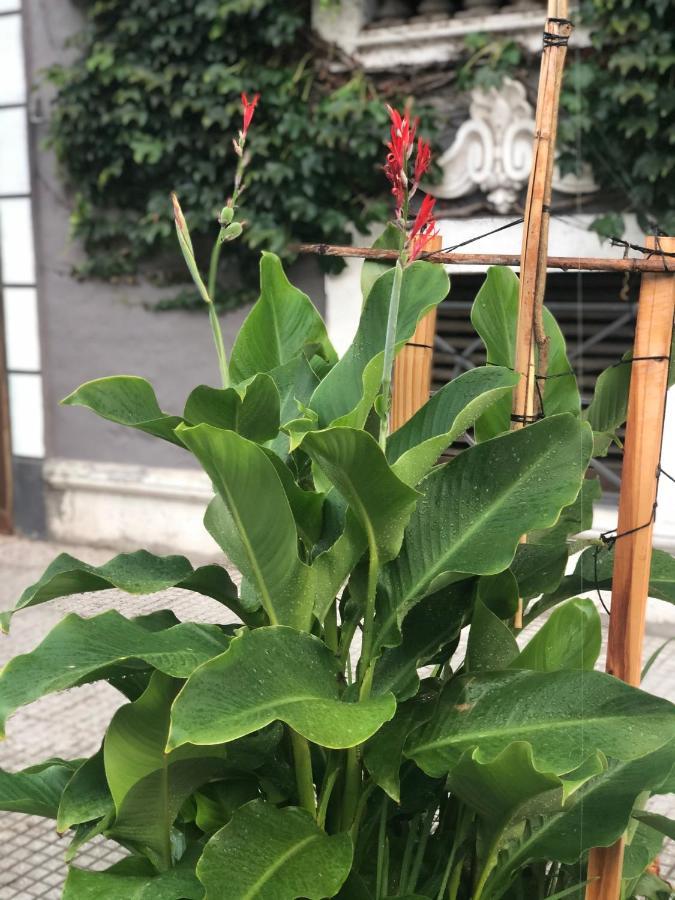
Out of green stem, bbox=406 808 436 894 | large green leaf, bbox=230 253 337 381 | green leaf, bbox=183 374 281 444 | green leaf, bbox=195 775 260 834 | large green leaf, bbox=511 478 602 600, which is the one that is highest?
large green leaf, bbox=230 253 337 381

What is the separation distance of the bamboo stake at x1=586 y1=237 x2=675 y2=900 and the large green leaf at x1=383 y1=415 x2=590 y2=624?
5.8 inches

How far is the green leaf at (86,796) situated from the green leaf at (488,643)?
1.96ft

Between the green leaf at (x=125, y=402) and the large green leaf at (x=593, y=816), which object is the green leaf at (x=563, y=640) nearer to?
the large green leaf at (x=593, y=816)

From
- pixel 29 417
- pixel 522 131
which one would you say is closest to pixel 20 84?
pixel 29 417

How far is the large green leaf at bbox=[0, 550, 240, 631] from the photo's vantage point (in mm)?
1621

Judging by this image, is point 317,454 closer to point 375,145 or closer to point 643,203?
point 643,203

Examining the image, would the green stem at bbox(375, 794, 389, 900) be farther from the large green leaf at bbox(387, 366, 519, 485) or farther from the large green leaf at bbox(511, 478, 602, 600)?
the large green leaf at bbox(387, 366, 519, 485)

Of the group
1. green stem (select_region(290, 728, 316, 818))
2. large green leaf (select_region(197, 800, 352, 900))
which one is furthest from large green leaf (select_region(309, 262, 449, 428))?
large green leaf (select_region(197, 800, 352, 900))

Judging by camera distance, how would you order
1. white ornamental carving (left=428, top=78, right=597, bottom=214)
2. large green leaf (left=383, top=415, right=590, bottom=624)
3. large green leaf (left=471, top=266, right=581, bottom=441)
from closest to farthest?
large green leaf (left=383, top=415, right=590, bottom=624)
large green leaf (left=471, top=266, right=581, bottom=441)
white ornamental carving (left=428, top=78, right=597, bottom=214)

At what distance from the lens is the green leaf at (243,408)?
1582mm

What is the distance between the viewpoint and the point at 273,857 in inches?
61.3

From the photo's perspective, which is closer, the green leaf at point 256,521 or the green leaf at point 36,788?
the green leaf at point 256,521

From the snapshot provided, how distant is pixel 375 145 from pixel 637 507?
11.5 ft

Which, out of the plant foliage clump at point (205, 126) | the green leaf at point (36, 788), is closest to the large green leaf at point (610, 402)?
the green leaf at point (36, 788)
